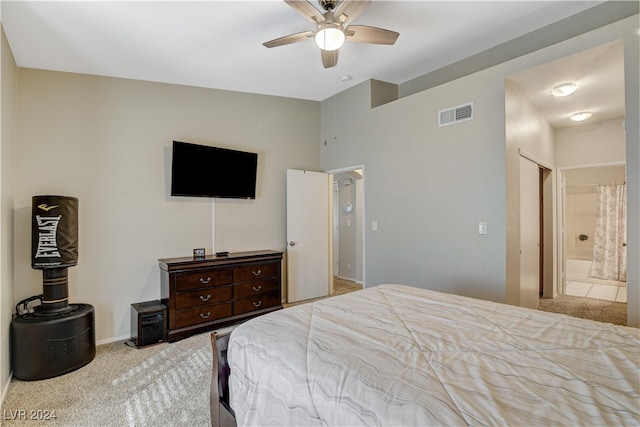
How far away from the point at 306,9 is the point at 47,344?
3.38 metres

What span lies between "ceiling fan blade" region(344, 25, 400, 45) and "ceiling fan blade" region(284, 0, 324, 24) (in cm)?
26

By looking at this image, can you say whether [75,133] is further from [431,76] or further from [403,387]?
[431,76]

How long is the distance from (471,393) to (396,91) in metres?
4.36

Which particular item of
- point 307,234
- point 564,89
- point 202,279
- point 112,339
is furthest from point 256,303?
point 564,89

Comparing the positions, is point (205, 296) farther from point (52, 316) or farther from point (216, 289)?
point (52, 316)

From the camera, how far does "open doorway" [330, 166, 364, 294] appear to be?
246 inches

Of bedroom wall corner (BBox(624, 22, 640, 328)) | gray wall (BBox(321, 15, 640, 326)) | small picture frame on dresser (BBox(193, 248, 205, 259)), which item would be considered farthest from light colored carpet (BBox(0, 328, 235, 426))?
bedroom wall corner (BBox(624, 22, 640, 328))

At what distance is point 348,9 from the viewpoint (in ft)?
7.63

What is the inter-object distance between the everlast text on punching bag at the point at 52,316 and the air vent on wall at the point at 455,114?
3.81 meters

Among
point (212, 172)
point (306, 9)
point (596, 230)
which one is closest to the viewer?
point (306, 9)

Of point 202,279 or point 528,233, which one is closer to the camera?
point 202,279

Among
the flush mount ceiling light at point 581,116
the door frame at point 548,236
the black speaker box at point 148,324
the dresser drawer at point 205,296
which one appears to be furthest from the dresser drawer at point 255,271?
the flush mount ceiling light at point 581,116

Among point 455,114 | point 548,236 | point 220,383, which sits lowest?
point 220,383

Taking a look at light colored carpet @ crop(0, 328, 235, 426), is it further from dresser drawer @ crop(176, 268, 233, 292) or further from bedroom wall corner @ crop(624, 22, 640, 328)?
bedroom wall corner @ crop(624, 22, 640, 328)
